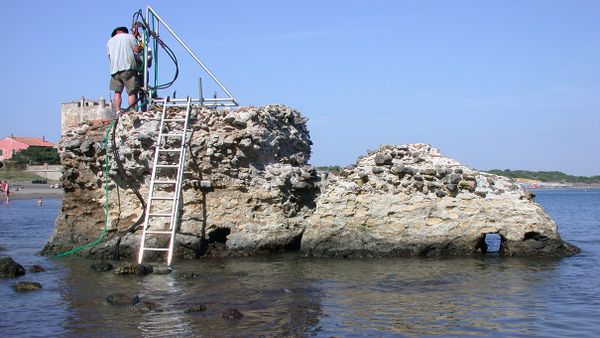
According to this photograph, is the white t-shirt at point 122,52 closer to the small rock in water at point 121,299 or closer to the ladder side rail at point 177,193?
the ladder side rail at point 177,193

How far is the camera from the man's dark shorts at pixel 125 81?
15844 millimetres

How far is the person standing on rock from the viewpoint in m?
15.8

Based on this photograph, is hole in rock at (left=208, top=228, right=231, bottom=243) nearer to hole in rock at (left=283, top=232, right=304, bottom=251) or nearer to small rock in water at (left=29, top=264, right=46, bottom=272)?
hole in rock at (left=283, top=232, right=304, bottom=251)

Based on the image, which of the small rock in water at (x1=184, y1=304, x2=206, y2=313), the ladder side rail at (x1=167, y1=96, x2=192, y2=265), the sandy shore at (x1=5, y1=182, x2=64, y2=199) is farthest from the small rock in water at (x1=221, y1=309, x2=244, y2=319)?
the sandy shore at (x1=5, y1=182, x2=64, y2=199)

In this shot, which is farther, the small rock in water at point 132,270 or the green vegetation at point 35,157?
the green vegetation at point 35,157

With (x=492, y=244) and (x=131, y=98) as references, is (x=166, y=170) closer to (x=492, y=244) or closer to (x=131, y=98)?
(x=131, y=98)

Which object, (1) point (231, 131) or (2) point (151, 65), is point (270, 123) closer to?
(1) point (231, 131)

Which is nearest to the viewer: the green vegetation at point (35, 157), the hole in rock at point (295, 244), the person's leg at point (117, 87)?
the hole in rock at point (295, 244)

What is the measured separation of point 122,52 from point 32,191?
6033cm

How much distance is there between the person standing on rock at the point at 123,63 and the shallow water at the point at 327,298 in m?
4.54

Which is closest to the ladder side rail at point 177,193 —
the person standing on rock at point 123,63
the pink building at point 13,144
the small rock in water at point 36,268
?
the person standing on rock at point 123,63

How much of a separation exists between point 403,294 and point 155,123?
772 centimetres

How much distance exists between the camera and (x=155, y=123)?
15.0 metres

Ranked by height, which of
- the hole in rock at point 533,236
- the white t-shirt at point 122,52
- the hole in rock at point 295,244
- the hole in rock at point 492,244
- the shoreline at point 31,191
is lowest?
the shoreline at point 31,191
